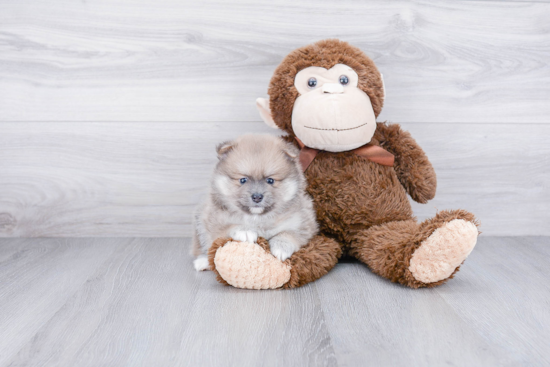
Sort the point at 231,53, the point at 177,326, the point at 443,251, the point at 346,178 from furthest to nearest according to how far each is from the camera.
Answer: the point at 231,53
the point at 346,178
the point at 443,251
the point at 177,326

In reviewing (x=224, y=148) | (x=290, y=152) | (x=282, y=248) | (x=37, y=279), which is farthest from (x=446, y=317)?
(x=37, y=279)

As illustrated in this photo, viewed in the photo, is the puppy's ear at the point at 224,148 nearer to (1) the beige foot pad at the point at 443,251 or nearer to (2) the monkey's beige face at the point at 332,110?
(2) the monkey's beige face at the point at 332,110

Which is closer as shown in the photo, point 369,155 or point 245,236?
point 245,236

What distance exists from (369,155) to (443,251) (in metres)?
0.35

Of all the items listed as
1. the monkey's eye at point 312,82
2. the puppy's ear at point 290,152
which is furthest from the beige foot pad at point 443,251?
the monkey's eye at point 312,82

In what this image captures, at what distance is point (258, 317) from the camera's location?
96cm

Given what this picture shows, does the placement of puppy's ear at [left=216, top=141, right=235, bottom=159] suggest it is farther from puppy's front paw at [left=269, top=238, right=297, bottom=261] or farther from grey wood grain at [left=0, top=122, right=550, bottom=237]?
grey wood grain at [left=0, top=122, right=550, bottom=237]

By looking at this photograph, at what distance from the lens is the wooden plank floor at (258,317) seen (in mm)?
815

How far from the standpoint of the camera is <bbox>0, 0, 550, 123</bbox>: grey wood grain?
1477 millimetres

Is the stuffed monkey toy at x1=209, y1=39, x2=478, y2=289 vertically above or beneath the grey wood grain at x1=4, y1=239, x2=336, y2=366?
above

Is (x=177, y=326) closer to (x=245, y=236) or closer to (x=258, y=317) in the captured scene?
(x=258, y=317)

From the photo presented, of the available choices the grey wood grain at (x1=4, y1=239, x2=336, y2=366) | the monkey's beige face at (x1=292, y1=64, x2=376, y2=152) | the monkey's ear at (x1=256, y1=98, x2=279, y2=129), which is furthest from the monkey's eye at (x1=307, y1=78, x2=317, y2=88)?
the grey wood grain at (x1=4, y1=239, x2=336, y2=366)

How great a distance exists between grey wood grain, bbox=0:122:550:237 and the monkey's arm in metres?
0.23

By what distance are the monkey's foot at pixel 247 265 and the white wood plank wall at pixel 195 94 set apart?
0.52 metres
